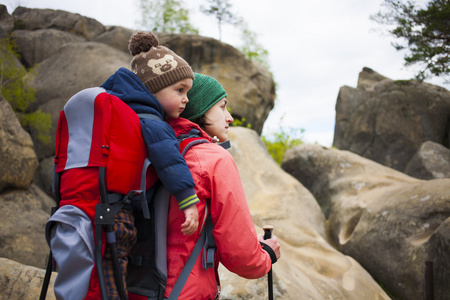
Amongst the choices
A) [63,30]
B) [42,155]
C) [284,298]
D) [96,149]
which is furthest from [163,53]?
[63,30]

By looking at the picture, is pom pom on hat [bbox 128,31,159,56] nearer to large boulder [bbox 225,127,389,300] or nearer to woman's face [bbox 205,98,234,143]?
woman's face [bbox 205,98,234,143]

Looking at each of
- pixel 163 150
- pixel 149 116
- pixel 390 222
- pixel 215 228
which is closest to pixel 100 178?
pixel 163 150

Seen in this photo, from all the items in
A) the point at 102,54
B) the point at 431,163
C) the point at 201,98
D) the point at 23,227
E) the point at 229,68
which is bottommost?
the point at 23,227

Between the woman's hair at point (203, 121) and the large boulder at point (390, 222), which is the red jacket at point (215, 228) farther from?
the large boulder at point (390, 222)

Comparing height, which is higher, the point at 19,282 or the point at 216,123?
the point at 216,123

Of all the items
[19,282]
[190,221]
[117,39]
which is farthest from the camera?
[117,39]

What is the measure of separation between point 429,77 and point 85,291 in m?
8.16

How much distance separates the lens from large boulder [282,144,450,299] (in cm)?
472

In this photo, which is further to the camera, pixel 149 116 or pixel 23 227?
pixel 23 227

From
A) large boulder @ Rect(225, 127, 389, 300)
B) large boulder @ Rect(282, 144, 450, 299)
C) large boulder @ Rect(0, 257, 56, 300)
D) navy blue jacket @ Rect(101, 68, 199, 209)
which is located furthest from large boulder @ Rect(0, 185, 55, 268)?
navy blue jacket @ Rect(101, 68, 199, 209)

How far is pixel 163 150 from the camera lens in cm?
171

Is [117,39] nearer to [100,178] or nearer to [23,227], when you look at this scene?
[23,227]

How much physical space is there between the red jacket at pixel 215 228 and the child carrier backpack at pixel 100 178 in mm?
67

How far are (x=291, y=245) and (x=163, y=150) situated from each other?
4264 millimetres
